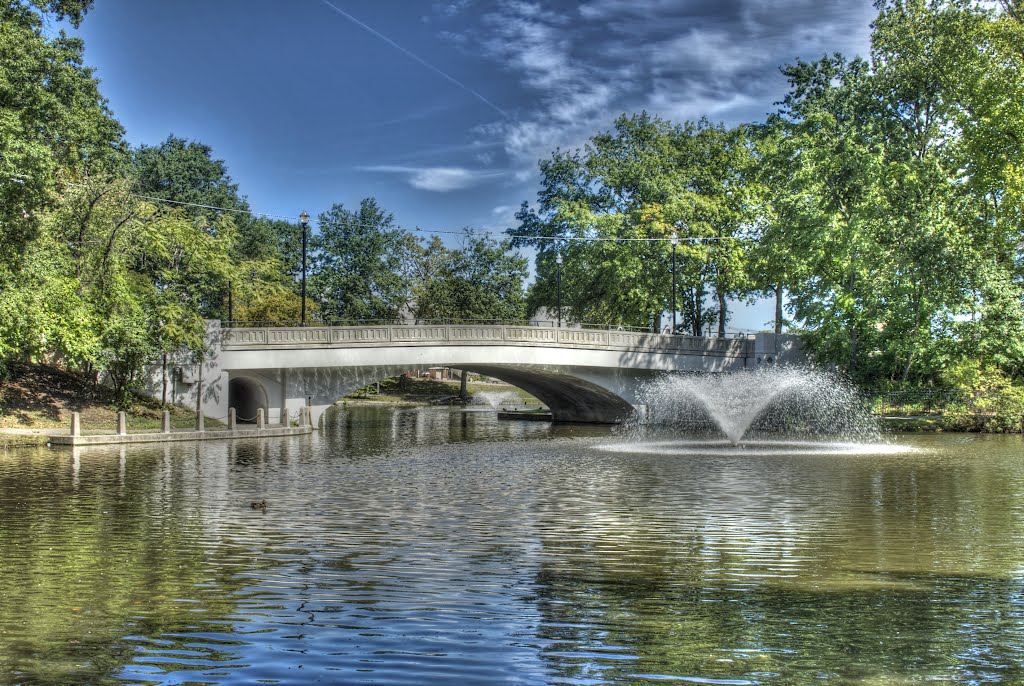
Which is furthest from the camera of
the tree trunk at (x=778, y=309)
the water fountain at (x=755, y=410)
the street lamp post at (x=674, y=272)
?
the tree trunk at (x=778, y=309)

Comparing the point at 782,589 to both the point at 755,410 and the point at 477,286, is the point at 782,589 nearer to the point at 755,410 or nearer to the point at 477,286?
the point at 755,410

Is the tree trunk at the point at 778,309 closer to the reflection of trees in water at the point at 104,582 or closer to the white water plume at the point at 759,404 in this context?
the white water plume at the point at 759,404

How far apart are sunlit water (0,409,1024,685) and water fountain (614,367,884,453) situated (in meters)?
16.1

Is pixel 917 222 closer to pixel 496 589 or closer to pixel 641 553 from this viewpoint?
pixel 641 553

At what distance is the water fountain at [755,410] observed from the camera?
40.2 metres

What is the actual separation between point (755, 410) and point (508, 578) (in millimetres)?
33676

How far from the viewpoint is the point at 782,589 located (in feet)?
34.8

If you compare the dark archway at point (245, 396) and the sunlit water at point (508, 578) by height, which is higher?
the dark archway at point (245, 396)

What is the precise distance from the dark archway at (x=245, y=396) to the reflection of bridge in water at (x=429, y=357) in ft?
0.27

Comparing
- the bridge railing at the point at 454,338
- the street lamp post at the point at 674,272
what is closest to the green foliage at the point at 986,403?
the bridge railing at the point at 454,338

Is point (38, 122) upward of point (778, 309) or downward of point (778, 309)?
upward

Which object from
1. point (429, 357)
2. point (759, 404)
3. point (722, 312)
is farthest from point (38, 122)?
point (722, 312)

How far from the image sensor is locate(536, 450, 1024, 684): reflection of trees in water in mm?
7773

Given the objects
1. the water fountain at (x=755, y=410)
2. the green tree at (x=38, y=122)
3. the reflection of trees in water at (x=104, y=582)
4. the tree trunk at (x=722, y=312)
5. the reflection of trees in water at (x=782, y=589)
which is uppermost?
the green tree at (x=38, y=122)
